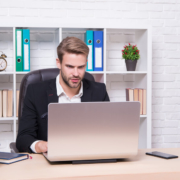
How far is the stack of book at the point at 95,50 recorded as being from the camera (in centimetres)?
261

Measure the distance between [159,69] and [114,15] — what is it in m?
0.74

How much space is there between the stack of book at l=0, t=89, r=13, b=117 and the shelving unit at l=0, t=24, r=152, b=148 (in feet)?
0.18

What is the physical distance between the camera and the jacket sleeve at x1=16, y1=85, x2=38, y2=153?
5.00 ft

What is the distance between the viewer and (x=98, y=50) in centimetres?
263

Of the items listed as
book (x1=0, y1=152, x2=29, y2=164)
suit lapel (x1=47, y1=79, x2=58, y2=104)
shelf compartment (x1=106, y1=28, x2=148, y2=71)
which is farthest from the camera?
shelf compartment (x1=106, y1=28, x2=148, y2=71)

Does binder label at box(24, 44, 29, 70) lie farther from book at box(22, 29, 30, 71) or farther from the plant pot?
the plant pot

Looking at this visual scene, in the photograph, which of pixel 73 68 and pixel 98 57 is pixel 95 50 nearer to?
pixel 98 57

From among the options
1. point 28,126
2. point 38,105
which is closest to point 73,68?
point 38,105

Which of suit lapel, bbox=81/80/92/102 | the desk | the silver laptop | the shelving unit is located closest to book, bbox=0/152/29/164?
the desk

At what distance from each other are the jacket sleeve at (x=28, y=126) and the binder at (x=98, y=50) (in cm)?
93

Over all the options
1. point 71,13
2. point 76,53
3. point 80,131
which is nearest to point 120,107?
point 80,131

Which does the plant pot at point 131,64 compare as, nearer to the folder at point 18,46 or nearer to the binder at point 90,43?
the binder at point 90,43

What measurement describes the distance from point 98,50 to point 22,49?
2.22ft

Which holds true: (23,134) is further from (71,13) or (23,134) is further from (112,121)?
(71,13)
